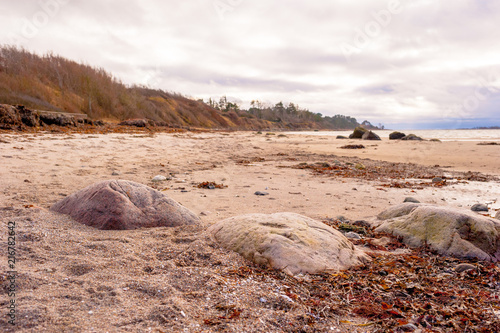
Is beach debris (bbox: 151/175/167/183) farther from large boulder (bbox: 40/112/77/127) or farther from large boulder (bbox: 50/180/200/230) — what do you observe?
large boulder (bbox: 40/112/77/127)

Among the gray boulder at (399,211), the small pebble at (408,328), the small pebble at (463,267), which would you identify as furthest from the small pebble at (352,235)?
the small pebble at (408,328)

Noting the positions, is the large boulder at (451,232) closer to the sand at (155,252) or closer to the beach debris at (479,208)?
the sand at (155,252)

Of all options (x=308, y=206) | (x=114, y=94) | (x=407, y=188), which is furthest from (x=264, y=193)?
(x=114, y=94)

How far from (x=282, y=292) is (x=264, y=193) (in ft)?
11.6

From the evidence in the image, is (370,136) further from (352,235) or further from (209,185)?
(352,235)

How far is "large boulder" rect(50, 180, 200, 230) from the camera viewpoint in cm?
333

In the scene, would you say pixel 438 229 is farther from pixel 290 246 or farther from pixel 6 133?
pixel 6 133

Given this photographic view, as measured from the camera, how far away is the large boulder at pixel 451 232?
10.2 feet

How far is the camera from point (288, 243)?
282 centimetres

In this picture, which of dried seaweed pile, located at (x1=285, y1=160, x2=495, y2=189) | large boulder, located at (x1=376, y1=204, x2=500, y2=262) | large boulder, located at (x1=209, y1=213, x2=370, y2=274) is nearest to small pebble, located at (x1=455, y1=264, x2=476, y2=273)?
large boulder, located at (x1=376, y1=204, x2=500, y2=262)

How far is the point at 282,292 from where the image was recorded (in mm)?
2244

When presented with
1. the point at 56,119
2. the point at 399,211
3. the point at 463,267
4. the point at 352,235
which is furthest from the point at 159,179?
the point at 56,119

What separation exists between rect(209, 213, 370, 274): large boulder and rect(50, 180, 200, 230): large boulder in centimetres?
63

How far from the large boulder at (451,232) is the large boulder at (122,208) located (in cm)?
262
